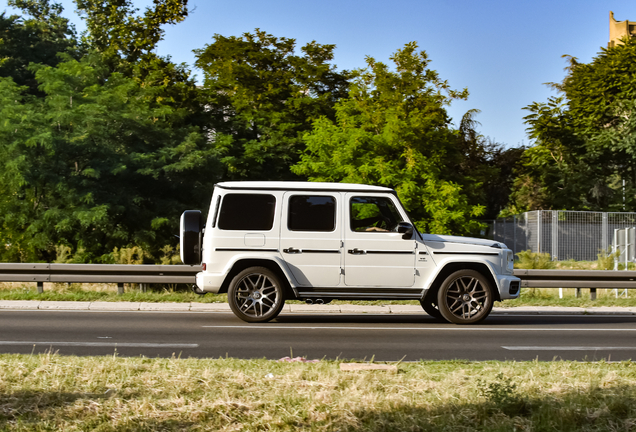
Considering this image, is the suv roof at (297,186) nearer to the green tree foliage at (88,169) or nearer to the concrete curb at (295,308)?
the concrete curb at (295,308)

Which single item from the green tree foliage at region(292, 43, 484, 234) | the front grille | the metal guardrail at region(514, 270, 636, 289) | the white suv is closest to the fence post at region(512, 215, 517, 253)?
the green tree foliage at region(292, 43, 484, 234)

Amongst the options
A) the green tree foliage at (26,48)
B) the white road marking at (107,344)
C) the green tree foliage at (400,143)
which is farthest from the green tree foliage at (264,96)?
the white road marking at (107,344)

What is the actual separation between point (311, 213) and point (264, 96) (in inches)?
945

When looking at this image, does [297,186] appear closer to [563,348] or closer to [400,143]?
[563,348]

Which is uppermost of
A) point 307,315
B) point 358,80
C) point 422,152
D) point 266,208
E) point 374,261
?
point 358,80

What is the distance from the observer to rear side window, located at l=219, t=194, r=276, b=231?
10.9 metres

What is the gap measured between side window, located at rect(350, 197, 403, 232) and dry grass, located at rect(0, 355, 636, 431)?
15.3 feet

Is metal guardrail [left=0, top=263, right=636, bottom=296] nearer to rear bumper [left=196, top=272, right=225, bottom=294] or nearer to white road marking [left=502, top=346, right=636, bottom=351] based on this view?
rear bumper [left=196, top=272, right=225, bottom=294]

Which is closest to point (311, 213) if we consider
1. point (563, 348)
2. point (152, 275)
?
point (563, 348)

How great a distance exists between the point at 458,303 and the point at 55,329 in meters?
5.96

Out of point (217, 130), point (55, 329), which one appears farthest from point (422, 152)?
point (55, 329)

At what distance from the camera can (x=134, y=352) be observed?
808 centimetres

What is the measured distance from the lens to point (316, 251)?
429 inches

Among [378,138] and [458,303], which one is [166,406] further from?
[378,138]
